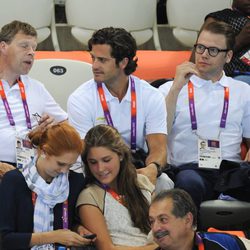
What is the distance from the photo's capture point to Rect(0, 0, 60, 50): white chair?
5.46m

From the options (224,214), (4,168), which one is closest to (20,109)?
(4,168)

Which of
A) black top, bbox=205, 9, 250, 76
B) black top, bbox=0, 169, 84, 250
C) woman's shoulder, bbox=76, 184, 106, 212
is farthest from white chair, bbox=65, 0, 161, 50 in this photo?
black top, bbox=0, 169, 84, 250

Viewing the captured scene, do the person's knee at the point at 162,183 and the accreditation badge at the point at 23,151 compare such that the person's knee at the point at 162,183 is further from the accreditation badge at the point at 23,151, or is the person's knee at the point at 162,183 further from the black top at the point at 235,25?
the black top at the point at 235,25

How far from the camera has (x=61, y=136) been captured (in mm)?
3238

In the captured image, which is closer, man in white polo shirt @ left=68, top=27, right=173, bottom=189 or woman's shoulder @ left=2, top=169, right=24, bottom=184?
woman's shoulder @ left=2, top=169, right=24, bottom=184

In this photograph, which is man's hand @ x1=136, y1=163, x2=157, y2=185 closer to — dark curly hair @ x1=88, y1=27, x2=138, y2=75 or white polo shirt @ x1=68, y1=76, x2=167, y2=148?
white polo shirt @ x1=68, y1=76, x2=167, y2=148

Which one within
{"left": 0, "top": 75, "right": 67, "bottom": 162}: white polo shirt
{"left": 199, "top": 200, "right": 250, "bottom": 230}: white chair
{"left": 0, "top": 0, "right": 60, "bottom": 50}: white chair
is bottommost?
{"left": 199, "top": 200, "right": 250, "bottom": 230}: white chair

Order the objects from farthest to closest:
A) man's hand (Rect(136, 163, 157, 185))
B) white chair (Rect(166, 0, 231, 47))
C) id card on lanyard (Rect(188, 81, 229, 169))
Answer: white chair (Rect(166, 0, 231, 47)), id card on lanyard (Rect(188, 81, 229, 169)), man's hand (Rect(136, 163, 157, 185))

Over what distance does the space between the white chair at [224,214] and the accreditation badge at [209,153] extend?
251 mm

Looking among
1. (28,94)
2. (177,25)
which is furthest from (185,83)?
(177,25)

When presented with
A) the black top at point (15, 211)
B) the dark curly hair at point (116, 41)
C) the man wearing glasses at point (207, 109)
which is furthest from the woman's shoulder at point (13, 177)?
the man wearing glasses at point (207, 109)

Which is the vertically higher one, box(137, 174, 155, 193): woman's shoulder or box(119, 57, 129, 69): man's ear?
box(119, 57, 129, 69): man's ear

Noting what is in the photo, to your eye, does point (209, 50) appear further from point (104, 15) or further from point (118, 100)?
point (104, 15)

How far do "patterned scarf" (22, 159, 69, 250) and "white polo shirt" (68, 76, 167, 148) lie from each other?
2.36 feet
